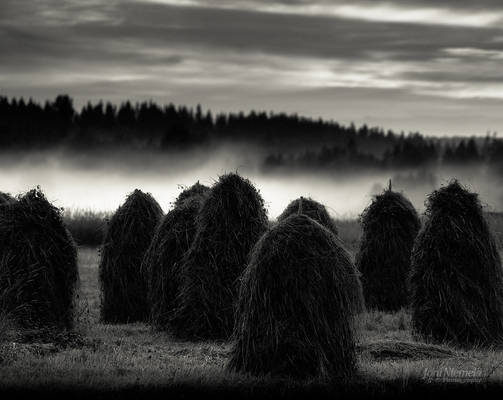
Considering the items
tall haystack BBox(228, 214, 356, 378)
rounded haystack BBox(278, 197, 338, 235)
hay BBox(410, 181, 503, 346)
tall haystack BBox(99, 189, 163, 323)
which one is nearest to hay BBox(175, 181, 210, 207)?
tall haystack BBox(99, 189, 163, 323)

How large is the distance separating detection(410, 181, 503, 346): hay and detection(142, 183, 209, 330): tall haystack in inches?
217

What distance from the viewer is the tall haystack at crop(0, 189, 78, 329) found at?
17.6 m

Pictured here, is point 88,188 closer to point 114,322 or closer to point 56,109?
point 56,109

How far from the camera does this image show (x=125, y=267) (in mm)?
21547

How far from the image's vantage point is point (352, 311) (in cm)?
1335

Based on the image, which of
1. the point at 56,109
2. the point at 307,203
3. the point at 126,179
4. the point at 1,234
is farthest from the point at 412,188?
the point at 1,234

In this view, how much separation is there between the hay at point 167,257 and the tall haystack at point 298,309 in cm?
639

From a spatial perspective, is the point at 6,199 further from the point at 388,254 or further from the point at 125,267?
the point at 388,254

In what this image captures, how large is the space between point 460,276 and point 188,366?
6896mm

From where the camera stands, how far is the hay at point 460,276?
17938 millimetres

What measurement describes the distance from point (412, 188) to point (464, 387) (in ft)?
382

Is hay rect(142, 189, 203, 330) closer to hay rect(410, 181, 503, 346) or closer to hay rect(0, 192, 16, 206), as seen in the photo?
hay rect(0, 192, 16, 206)

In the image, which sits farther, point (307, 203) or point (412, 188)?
point (412, 188)

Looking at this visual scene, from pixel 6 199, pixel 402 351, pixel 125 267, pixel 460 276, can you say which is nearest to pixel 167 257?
pixel 125 267
